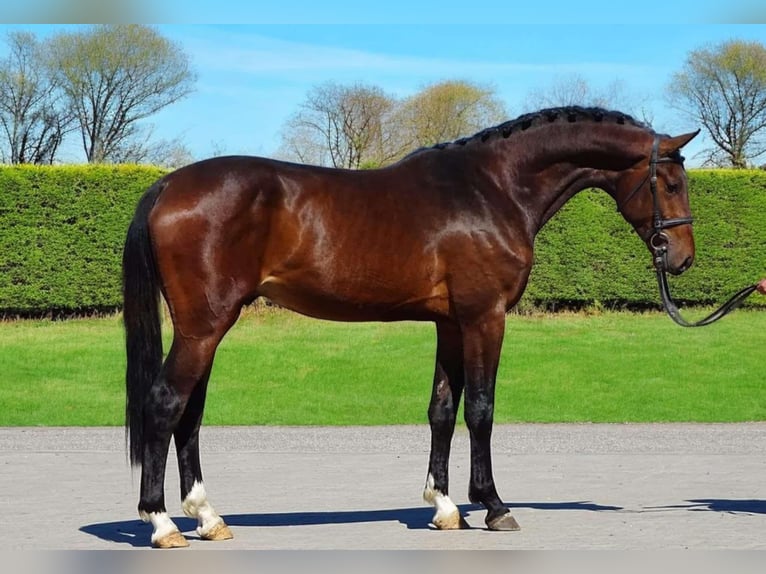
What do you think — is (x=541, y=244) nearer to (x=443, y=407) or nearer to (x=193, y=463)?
(x=443, y=407)

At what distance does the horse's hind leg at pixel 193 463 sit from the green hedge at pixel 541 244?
39.7 feet

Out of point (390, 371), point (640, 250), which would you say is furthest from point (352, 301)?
point (640, 250)

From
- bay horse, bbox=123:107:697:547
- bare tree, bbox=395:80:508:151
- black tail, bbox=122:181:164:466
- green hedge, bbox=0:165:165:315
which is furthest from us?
bare tree, bbox=395:80:508:151

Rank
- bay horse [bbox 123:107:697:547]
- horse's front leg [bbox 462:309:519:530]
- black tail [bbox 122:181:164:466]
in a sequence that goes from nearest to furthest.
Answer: bay horse [bbox 123:107:697:547] < black tail [bbox 122:181:164:466] < horse's front leg [bbox 462:309:519:530]

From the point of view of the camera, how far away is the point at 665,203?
6273 mm

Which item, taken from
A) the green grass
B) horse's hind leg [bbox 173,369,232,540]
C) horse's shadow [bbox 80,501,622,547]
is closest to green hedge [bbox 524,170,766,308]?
the green grass

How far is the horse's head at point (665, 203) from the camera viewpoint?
20.4 ft

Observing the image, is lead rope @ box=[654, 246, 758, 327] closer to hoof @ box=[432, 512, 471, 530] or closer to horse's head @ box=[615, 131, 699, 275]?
horse's head @ box=[615, 131, 699, 275]

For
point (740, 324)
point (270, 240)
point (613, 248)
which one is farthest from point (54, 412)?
point (740, 324)

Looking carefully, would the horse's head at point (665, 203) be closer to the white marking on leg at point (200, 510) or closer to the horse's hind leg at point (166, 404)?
the horse's hind leg at point (166, 404)

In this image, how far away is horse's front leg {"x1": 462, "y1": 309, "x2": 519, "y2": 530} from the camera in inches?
239

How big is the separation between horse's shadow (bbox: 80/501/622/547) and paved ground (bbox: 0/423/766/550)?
0.5 inches

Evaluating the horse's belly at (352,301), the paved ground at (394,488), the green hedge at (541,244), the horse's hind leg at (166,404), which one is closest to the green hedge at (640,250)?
the green hedge at (541,244)

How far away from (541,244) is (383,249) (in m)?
12.8
